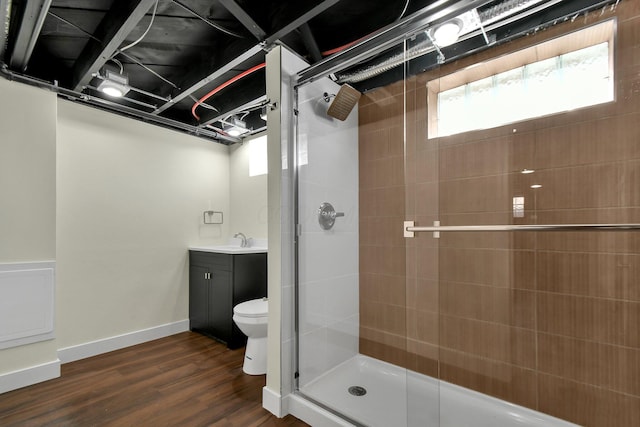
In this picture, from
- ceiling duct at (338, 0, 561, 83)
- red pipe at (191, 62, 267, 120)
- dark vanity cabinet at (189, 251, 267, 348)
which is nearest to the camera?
ceiling duct at (338, 0, 561, 83)

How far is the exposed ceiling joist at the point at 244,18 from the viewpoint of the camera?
1.57 meters

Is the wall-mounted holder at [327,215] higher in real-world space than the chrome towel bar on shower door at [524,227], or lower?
higher

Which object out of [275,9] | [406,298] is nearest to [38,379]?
[406,298]

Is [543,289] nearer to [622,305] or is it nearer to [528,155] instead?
[622,305]

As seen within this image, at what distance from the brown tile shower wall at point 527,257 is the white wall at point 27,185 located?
255 cm

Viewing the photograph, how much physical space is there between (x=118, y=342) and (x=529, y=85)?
3.74 m

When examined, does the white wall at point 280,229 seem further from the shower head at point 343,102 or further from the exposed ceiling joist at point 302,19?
the shower head at point 343,102

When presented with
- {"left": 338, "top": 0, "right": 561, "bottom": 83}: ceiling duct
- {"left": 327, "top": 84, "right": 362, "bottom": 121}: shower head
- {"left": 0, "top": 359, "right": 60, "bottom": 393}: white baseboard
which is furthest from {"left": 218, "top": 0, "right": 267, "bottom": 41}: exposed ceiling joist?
{"left": 0, "top": 359, "right": 60, "bottom": 393}: white baseboard

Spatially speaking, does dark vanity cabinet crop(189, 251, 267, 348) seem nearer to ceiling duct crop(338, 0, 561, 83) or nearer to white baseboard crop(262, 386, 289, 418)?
white baseboard crop(262, 386, 289, 418)

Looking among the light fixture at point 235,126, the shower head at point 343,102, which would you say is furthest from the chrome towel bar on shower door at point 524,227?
the light fixture at point 235,126

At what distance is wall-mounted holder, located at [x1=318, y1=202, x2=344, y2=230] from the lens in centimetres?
211

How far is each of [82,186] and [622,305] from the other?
148 inches

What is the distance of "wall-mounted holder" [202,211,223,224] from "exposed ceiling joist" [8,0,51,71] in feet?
6.11

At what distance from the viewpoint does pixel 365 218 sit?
2389 mm
